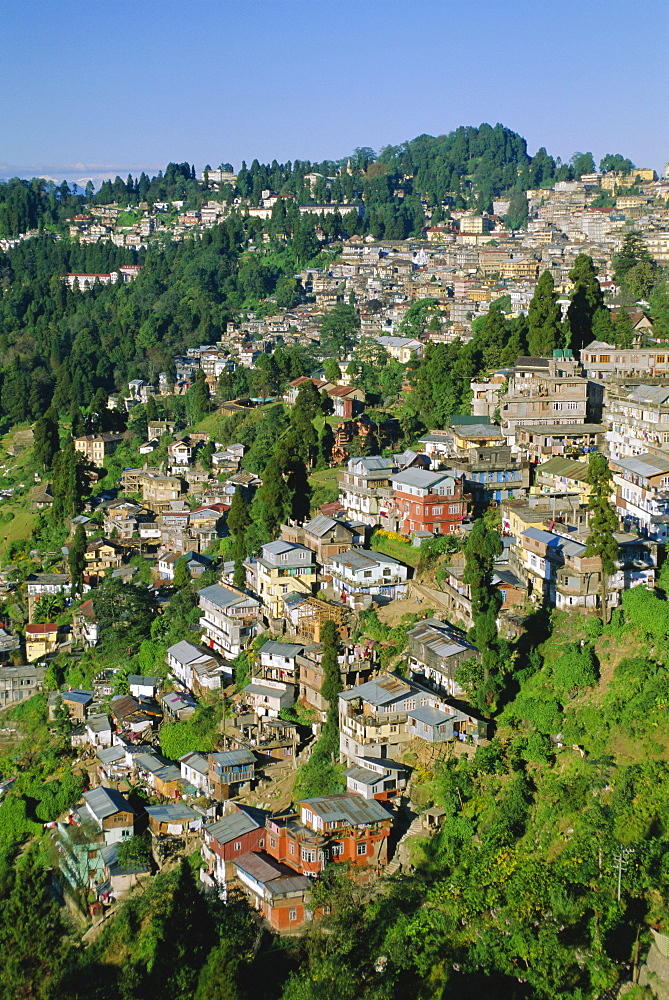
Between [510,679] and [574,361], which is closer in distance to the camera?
[510,679]

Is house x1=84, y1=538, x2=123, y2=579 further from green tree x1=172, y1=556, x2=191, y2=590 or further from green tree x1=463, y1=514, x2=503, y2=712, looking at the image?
green tree x1=463, y1=514, x2=503, y2=712

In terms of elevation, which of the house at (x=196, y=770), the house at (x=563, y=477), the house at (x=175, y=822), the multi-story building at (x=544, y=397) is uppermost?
the multi-story building at (x=544, y=397)

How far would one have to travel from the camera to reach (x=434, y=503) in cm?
2708

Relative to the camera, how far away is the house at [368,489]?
29109 mm

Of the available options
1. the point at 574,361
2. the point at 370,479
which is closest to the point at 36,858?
the point at 370,479

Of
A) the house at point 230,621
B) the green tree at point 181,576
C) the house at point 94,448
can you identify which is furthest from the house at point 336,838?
the house at point 94,448

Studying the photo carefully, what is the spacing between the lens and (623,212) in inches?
2874

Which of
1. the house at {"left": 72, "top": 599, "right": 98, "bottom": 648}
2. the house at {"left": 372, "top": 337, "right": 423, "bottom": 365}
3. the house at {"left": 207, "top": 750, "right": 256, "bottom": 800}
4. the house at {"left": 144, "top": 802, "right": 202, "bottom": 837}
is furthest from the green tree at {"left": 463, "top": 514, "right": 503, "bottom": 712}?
the house at {"left": 372, "top": 337, "right": 423, "bottom": 365}

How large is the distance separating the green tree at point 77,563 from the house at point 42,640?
1.84 metres

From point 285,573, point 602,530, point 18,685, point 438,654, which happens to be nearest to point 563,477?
point 602,530

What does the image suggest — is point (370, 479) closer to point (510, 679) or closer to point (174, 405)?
point (510, 679)

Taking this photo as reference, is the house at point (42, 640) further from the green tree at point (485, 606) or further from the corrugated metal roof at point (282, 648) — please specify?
the green tree at point (485, 606)

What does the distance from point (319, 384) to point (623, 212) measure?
39.4m

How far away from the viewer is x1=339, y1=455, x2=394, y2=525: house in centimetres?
2911
